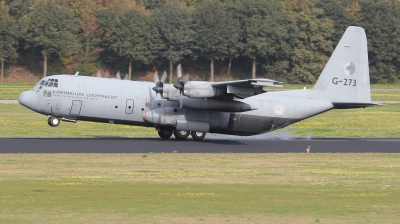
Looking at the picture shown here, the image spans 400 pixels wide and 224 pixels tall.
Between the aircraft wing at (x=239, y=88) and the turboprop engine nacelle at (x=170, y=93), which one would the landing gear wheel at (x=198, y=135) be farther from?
the aircraft wing at (x=239, y=88)

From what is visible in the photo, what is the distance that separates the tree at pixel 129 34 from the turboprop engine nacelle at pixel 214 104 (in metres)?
45.1

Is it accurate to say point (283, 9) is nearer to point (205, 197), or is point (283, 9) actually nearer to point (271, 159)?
point (271, 159)

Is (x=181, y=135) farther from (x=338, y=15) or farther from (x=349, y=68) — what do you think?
(x=338, y=15)

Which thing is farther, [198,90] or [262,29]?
[262,29]

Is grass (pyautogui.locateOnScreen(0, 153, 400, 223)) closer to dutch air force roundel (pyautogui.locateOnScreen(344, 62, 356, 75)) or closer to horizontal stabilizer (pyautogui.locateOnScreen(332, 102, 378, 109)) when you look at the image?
horizontal stabilizer (pyautogui.locateOnScreen(332, 102, 378, 109))

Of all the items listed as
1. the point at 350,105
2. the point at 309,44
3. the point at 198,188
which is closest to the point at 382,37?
the point at 309,44

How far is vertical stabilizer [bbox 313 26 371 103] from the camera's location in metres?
29.2

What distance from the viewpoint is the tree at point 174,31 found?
246ft

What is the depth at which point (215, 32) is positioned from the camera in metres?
77.6

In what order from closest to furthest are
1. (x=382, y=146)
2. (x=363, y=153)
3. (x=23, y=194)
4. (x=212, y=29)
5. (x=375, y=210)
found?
1. (x=375, y=210)
2. (x=23, y=194)
3. (x=363, y=153)
4. (x=382, y=146)
5. (x=212, y=29)

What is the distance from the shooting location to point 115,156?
22500 mm

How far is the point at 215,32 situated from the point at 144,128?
42.5 meters

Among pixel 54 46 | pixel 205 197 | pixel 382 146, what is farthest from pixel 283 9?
pixel 205 197

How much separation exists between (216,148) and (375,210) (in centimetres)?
1246
